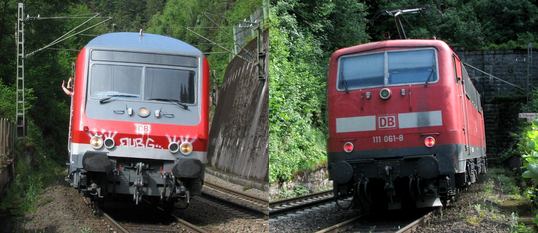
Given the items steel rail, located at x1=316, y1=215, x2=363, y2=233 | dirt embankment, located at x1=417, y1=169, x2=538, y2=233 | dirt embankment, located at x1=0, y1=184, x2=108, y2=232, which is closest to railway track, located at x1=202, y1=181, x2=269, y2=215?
steel rail, located at x1=316, y1=215, x2=363, y2=233

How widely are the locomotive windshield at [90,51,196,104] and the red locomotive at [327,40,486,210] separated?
220 centimetres

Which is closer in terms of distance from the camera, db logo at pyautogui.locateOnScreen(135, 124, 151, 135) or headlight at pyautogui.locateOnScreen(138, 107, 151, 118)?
db logo at pyautogui.locateOnScreen(135, 124, 151, 135)

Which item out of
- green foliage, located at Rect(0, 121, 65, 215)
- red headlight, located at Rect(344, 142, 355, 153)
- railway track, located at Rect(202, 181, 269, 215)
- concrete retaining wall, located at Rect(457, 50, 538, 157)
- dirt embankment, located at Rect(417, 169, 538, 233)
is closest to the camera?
→ dirt embankment, located at Rect(417, 169, 538, 233)

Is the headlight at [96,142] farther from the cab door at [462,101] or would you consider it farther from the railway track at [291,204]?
the cab door at [462,101]

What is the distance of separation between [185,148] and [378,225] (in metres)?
2.89

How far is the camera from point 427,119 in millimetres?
9039

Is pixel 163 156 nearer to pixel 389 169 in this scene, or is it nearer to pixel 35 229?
pixel 35 229

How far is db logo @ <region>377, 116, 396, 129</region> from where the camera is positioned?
362 inches

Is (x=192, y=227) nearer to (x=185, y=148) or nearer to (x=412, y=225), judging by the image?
(x=185, y=148)

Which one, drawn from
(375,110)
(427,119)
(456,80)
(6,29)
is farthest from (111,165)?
(6,29)

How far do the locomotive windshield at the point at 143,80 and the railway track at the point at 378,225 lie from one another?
282 cm

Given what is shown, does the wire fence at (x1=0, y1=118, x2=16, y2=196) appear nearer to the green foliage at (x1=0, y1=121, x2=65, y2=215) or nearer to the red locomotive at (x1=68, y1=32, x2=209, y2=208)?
the green foliage at (x1=0, y1=121, x2=65, y2=215)

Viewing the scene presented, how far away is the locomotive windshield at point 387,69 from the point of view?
925cm

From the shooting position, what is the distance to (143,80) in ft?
30.5
